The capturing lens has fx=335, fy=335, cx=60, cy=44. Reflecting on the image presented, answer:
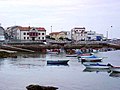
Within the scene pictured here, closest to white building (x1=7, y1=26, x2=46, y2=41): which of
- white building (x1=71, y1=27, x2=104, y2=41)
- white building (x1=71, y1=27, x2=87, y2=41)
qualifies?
white building (x1=71, y1=27, x2=87, y2=41)

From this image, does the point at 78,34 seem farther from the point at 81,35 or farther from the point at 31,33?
the point at 31,33

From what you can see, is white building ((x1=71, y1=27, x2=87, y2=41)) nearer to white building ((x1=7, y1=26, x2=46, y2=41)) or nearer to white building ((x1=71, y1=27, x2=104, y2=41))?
white building ((x1=71, y1=27, x2=104, y2=41))

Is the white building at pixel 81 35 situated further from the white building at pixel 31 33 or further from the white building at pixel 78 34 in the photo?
the white building at pixel 31 33

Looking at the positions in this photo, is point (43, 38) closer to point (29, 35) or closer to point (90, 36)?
point (29, 35)

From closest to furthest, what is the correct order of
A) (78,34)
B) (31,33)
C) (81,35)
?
(31,33) < (78,34) < (81,35)

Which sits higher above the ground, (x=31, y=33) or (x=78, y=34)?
(x=78, y=34)

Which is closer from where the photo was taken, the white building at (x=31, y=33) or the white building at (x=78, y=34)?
the white building at (x=31, y=33)

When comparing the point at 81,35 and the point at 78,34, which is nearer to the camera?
the point at 78,34

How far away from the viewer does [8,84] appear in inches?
1113

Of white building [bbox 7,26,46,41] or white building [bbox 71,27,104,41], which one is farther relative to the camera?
white building [bbox 71,27,104,41]

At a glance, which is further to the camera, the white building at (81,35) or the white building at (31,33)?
the white building at (81,35)

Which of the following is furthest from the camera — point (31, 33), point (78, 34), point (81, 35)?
point (81, 35)

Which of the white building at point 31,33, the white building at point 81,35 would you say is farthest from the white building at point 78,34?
the white building at point 31,33

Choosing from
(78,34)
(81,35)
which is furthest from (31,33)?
(81,35)
